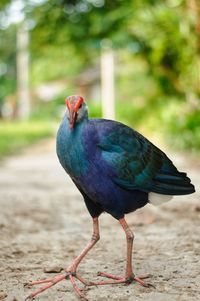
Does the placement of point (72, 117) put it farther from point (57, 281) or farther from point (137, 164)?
point (57, 281)

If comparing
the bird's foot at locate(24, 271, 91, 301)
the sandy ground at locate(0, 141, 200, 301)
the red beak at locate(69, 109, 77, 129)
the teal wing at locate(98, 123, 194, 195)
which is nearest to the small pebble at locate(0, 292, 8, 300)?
the sandy ground at locate(0, 141, 200, 301)

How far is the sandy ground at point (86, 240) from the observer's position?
346 cm

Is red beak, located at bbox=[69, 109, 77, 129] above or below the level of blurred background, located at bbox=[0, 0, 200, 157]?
below

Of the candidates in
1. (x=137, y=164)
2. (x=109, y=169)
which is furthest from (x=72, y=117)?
(x=137, y=164)

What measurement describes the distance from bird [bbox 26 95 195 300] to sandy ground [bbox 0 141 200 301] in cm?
14

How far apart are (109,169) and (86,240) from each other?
1794 millimetres

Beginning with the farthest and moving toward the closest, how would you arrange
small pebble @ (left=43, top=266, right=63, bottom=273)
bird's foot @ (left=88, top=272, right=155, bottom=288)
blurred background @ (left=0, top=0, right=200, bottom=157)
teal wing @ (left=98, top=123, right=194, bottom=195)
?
1. blurred background @ (left=0, top=0, right=200, bottom=157)
2. small pebble @ (left=43, top=266, right=63, bottom=273)
3. bird's foot @ (left=88, top=272, right=155, bottom=288)
4. teal wing @ (left=98, top=123, right=194, bottom=195)

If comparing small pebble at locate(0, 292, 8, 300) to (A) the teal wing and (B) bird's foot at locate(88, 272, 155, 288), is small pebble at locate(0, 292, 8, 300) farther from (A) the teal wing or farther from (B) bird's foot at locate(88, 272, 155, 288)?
(A) the teal wing

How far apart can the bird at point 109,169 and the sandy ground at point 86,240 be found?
139 millimetres

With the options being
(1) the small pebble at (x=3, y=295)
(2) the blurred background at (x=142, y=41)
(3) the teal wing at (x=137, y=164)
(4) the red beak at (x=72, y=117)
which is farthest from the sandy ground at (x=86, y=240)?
(2) the blurred background at (x=142, y=41)

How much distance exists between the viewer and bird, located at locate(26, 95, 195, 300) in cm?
332

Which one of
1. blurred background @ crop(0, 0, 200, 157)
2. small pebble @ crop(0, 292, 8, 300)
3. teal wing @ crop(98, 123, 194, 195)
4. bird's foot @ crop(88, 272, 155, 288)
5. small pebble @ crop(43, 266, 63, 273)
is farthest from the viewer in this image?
blurred background @ crop(0, 0, 200, 157)

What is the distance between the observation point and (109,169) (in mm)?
3369

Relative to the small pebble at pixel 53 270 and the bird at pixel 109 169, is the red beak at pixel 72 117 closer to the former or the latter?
the bird at pixel 109 169
